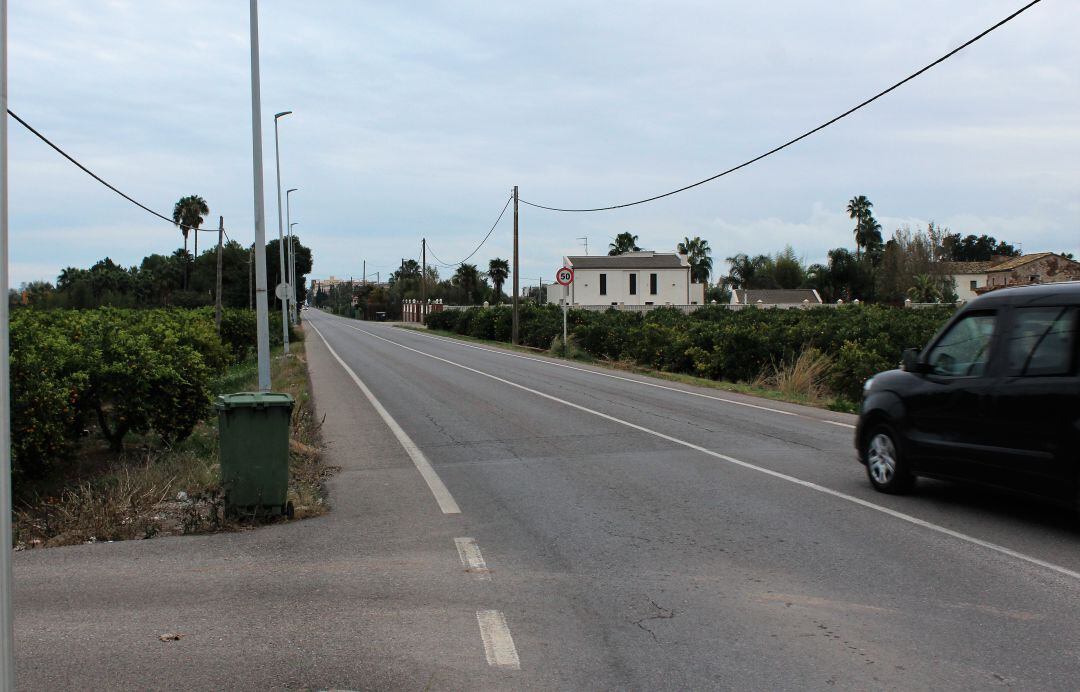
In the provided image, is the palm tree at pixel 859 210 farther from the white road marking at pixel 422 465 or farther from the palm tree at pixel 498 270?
the white road marking at pixel 422 465

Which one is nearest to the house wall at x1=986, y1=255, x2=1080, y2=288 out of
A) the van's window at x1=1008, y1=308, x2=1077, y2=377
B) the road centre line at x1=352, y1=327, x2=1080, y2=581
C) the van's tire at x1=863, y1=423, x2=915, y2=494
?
the road centre line at x1=352, y1=327, x2=1080, y2=581

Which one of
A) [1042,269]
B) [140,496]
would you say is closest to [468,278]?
[1042,269]

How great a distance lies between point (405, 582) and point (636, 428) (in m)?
8.03

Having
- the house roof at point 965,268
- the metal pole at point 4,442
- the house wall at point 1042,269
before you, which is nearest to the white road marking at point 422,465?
the metal pole at point 4,442

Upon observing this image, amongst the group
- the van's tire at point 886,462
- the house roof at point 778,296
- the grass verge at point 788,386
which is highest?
the house roof at point 778,296

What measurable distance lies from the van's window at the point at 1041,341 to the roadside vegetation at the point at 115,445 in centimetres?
620

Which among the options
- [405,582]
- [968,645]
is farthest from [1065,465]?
[405,582]

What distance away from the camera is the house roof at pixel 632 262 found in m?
81.4

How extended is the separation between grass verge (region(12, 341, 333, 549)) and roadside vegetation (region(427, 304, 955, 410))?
1185cm

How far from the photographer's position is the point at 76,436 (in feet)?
32.9

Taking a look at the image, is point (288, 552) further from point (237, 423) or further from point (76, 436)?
point (76, 436)

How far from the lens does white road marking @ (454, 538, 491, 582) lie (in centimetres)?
622

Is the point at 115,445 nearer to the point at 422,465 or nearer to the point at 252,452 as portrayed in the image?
the point at 422,465

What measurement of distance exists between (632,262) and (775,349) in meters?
59.5
